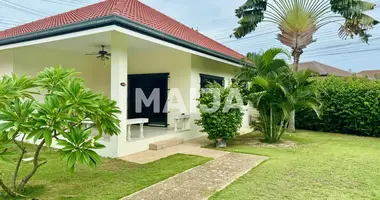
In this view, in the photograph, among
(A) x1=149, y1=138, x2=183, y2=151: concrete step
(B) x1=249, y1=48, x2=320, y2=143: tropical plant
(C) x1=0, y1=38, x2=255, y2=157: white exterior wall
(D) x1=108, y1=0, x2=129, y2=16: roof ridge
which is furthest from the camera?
(B) x1=249, y1=48, x2=320, y2=143: tropical plant

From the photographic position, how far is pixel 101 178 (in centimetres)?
548

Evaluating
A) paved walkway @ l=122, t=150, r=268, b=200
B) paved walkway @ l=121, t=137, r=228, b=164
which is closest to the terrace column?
paved walkway @ l=121, t=137, r=228, b=164

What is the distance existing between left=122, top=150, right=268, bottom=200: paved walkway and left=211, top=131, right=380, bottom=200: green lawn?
25 centimetres

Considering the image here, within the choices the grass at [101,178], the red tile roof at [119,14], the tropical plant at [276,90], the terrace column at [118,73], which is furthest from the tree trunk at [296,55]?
the terrace column at [118,73]

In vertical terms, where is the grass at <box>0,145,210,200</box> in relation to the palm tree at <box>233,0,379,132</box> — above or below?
below

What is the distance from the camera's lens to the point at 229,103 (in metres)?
9.02

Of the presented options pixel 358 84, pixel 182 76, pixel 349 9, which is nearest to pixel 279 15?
pixel 349 9

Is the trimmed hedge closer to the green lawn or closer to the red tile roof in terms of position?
the green lawn

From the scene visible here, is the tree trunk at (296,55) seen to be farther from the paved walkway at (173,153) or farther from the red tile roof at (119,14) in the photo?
the paved walkway at (173,153)

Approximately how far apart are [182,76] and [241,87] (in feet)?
8.20

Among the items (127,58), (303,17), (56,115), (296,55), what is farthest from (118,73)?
(303,17)

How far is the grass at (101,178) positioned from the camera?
4570mm

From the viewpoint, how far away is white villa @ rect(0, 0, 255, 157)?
728 centimetres

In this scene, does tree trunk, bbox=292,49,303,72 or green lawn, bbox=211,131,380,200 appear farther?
tree trunk, bbox=292,49,303,72
